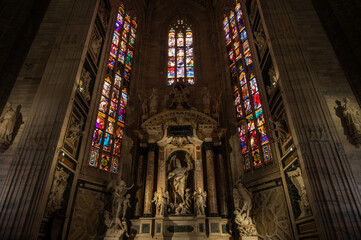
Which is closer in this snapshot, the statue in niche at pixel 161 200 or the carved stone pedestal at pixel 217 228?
the carved stone pedestal at pixel 217 228

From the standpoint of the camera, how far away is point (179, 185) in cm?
1132

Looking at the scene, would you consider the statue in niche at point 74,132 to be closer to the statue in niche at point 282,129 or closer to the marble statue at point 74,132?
the marble statue at point 74,132

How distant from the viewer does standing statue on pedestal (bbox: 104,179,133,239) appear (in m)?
9.51

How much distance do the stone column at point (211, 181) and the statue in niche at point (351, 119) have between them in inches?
229

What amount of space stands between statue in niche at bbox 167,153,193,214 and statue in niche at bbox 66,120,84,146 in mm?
4424

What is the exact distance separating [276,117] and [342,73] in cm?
278

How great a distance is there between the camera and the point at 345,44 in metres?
9.80

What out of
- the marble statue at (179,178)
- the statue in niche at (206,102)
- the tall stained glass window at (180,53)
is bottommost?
the marble statue at (179,178)

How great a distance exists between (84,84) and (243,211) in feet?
28.3

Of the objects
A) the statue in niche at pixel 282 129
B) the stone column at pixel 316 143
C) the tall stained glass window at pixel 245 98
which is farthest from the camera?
the tall stained glass window at pixel 245 98

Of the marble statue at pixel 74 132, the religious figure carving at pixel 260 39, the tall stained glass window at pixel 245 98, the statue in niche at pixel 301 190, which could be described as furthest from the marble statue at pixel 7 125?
the religious figure carving at pixel 260 39

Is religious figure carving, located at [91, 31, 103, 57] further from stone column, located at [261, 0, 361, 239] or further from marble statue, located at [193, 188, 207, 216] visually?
marble statue, located at [193, 188, 207, 216]

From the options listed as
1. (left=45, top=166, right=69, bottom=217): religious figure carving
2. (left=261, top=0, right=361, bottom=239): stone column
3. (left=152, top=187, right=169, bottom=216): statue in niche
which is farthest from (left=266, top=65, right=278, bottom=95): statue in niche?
(left=45, top=166, right=69, bottom=217): religious figure carving

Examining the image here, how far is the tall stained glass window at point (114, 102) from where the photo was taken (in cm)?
1157
